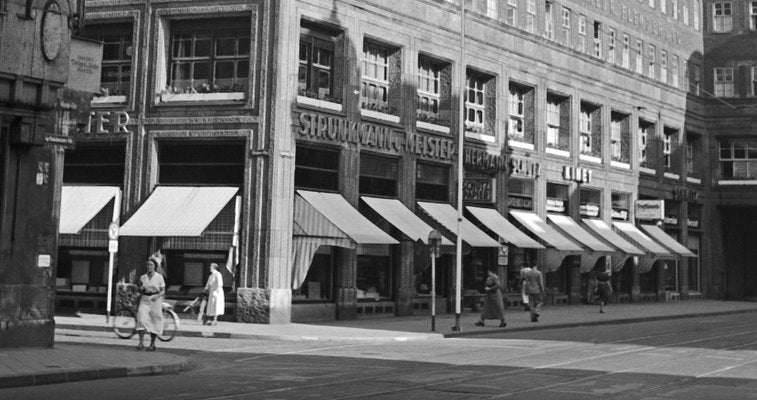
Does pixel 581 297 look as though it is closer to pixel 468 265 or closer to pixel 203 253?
pixel 468 265

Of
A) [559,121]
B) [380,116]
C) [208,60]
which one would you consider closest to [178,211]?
[208,60]

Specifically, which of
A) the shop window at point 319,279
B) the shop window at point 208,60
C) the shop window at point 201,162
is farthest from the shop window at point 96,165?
the shop window at point 319,279

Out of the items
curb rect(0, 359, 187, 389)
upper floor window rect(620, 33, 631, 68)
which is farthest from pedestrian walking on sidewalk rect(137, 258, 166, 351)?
upper floor window rect(620, 33, 631, 68)

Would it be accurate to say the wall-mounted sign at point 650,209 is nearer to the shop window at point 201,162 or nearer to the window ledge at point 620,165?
the window ledge at point 620,165

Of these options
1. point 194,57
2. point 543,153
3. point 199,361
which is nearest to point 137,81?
point 194,57

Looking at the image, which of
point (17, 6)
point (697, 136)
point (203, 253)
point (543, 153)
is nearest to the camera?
point (17, 6)

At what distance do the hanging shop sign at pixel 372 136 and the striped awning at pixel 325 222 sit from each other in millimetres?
2066

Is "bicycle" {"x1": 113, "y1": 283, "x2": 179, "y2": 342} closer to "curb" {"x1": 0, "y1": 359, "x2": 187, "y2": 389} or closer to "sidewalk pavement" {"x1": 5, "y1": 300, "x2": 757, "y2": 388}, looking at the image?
"sidewalk pavement" {"x1": 5, "y1": 300, "x2": 757, "y2": 388}

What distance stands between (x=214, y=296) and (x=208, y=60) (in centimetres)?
845

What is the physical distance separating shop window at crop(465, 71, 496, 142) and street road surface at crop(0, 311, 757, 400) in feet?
49.5

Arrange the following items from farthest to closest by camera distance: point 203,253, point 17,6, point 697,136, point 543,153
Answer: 1. point 697,136
2. point 543,153
3. point 203,253
4. point 17,6

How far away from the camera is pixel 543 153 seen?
43531 millimetres

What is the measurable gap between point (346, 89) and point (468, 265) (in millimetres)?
10187

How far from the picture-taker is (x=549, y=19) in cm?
4488
